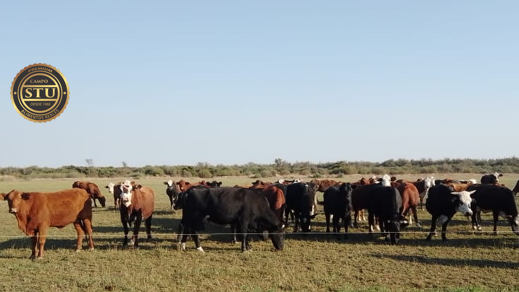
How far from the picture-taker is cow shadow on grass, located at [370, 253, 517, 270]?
33.1 ft

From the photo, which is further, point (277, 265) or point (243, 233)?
point (243, 233)

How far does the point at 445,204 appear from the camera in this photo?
13539mm

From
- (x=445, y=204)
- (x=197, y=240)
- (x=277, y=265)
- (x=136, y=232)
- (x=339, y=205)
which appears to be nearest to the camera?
(x=277, y=265)

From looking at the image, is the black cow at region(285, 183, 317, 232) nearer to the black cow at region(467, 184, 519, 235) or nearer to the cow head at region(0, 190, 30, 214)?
the black cow at region(467, 184, 519, 235)

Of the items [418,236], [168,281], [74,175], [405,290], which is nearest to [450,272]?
[405,290]

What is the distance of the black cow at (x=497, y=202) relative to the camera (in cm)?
1356

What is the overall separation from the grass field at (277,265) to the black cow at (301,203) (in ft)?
1.83

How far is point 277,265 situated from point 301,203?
4767mm

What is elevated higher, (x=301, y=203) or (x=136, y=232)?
(x=301, y=203)

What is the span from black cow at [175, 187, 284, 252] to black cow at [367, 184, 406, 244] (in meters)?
3.17

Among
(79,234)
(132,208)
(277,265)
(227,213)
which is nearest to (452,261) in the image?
(277,265)

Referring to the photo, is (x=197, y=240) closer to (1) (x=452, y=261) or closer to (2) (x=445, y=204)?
(1) (x=452, y=261)

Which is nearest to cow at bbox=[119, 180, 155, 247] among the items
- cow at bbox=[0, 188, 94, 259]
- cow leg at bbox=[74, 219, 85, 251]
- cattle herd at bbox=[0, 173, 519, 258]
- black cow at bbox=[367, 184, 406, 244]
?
cattle herd at bbox=[0, 173, 519, 258]

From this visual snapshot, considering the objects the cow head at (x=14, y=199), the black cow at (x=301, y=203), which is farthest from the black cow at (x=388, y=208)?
the cow head at (x=14, y=199)
